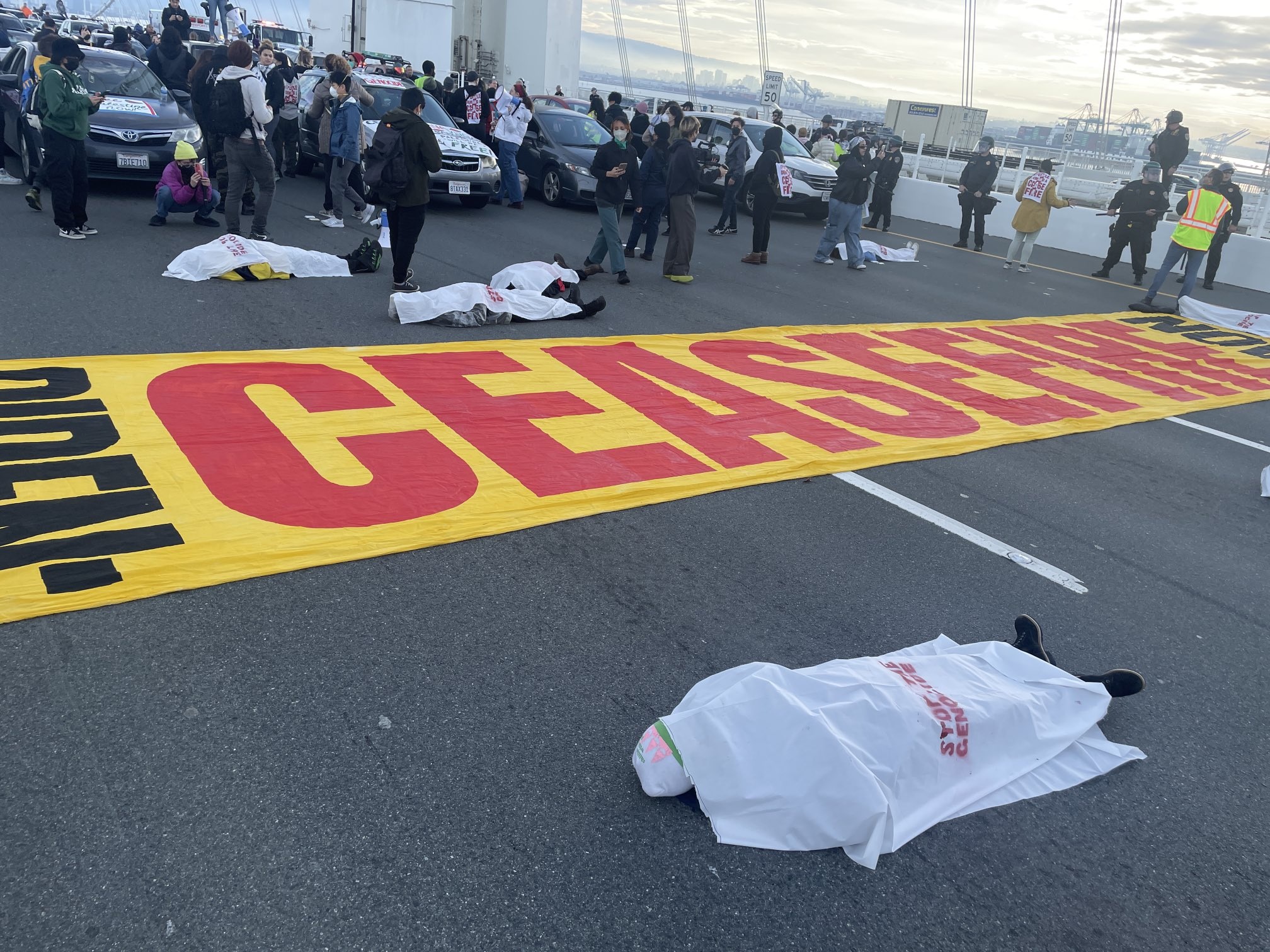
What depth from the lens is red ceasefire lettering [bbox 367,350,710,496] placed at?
5.26m

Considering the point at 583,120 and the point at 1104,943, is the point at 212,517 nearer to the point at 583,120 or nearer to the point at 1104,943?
the point at 1104,943

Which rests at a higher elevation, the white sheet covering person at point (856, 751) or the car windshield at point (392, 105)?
the car windshield at point (392, 105)

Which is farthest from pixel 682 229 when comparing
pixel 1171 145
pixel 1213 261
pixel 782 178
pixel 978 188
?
pixel 1171 145

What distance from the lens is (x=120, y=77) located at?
11906 millimetres

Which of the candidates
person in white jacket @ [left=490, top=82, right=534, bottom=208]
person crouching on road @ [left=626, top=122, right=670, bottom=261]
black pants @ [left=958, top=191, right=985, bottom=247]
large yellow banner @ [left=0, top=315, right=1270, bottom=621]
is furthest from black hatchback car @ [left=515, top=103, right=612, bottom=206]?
large yellow banner @ [left=0, top=315, right=1270, bottom=621]

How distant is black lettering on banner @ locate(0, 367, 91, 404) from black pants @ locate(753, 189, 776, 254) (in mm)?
8884

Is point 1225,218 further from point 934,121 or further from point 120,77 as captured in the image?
point 934,121

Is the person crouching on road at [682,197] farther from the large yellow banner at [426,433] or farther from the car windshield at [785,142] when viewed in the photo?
the car windshield at [785,142]

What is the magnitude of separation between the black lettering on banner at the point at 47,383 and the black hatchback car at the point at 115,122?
6293 mm

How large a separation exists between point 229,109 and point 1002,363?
26.8 ft

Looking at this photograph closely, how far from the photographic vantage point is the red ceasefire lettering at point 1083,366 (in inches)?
355

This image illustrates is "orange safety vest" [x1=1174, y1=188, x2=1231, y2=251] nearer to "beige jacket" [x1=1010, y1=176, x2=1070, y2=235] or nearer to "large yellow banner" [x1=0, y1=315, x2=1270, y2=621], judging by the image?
"beige jacket" [x1=1010, y1=176, x2=1070, y2=235]

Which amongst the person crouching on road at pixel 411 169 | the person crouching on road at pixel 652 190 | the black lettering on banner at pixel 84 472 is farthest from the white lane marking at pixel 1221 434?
the black lettering on banner at pixel 84 472

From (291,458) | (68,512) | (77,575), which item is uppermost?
(291,458)
